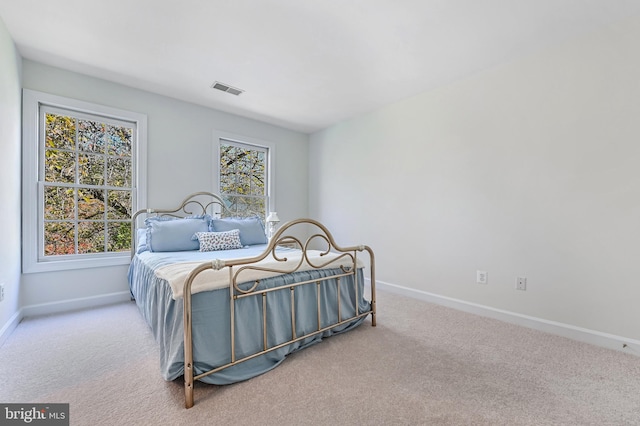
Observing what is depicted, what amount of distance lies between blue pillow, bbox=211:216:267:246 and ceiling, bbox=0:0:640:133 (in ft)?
5.08

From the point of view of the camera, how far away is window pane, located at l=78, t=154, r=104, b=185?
9.87ft


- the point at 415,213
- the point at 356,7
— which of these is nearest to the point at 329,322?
the point at 415,213

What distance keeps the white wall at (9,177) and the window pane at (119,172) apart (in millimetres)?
711

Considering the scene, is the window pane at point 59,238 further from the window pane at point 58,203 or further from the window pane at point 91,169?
the window pane at point 91,169

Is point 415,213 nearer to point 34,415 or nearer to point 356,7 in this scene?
point 356,7

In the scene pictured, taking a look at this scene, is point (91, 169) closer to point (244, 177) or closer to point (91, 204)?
point (91, 204)

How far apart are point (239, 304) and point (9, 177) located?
231 cm

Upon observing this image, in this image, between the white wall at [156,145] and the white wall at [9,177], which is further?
the white wall at [156,145]

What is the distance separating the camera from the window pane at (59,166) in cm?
282

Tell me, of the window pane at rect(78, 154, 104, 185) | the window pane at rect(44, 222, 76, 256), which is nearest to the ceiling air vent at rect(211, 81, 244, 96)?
the window pane at rect(78, 154, 104, 185)

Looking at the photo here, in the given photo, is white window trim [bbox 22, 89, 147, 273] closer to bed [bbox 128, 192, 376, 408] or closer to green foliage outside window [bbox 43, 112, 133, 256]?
green foliage outside window [bbox 43, 112, 133, 256]

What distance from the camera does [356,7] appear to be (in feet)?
6.45

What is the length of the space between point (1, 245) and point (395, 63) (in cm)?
360

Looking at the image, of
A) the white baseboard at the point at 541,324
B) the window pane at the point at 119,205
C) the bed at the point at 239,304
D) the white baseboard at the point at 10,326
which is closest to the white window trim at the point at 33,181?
the white baseboard at the point at 10,326
